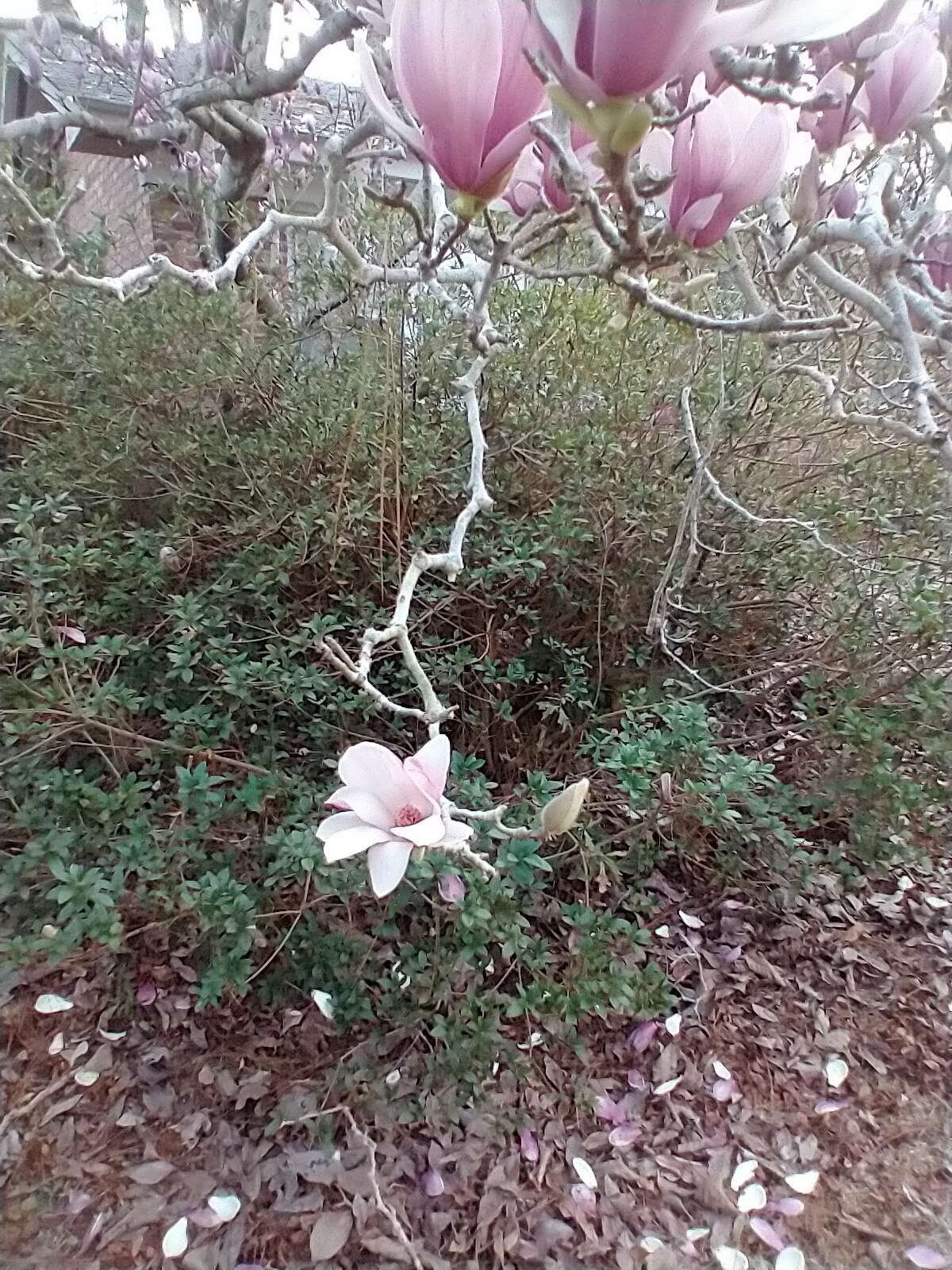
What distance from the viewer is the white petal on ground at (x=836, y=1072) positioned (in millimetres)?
721

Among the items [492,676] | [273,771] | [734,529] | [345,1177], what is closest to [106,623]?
[273,771]

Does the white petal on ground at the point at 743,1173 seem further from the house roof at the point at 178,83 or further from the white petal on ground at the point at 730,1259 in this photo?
the house roof at the point at 178,83

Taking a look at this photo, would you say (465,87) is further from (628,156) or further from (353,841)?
(353,841)

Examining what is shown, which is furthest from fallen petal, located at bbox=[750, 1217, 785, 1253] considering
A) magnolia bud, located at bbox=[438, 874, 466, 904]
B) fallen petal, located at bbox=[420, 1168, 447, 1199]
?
magnolia bud, located at bbox=[438, 874, 466, 904]

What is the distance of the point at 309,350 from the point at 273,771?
1.96 ft

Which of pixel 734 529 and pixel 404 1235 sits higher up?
pixel 734 529

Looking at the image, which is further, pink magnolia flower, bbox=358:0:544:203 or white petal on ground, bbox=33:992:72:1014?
white petal on ground, bbox=33:992:72:1014

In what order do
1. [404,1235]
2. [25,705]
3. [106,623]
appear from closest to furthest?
1. [404,1235]
2. [25,705]
3. [106,623]

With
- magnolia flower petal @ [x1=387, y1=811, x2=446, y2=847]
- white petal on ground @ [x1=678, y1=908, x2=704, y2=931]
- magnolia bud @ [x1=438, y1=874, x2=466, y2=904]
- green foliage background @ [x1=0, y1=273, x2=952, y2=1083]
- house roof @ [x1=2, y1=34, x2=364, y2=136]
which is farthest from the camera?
house roof @ [x1=2, y1=34, x2=364, y2=136]

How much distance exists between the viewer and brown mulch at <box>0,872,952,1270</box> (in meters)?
0.60

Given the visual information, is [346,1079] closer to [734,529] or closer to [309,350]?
[734,529]

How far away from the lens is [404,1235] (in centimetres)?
60

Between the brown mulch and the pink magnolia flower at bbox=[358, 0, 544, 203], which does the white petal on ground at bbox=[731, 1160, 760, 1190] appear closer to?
the brown mulch

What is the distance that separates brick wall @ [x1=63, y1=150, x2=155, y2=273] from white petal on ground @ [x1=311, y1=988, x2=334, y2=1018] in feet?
3.50
